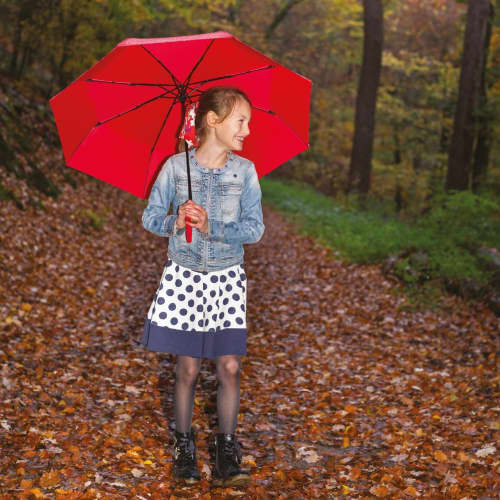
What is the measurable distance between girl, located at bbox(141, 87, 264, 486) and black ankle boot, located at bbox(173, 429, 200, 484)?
202 millimetres

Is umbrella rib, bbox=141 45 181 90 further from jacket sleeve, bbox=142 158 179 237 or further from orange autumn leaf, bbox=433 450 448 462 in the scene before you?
orange autumn leaf, bbox=433 450 448 462

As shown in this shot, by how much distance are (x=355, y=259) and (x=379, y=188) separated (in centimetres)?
2001

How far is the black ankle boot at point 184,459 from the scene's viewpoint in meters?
3.41

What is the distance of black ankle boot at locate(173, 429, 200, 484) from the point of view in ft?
11.2

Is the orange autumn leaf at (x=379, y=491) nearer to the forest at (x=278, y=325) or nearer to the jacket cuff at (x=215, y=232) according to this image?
the forest at (x=278, y=325)

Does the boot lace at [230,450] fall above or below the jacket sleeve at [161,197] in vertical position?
below

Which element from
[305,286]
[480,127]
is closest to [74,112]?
[305,286]

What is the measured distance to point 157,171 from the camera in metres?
3.46

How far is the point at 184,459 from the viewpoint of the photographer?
344 centimetres

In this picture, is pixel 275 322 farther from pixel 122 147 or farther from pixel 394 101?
pixel 394 101

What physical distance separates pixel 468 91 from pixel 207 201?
1111 centimetres

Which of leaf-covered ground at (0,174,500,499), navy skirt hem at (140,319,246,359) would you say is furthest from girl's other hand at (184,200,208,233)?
leaf-covered ground at (0,174,500,499)

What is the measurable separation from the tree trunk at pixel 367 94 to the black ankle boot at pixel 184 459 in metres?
13.7

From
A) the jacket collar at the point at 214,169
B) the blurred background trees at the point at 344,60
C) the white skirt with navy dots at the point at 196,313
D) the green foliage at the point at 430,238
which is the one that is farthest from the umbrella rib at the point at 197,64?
the blurred background trees at the point at 344,60
